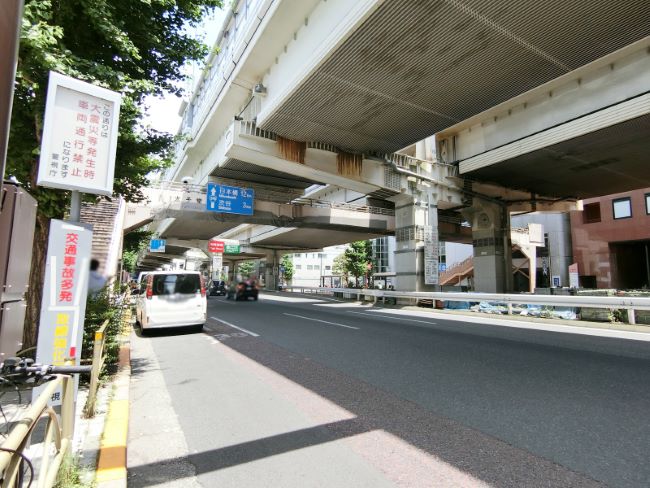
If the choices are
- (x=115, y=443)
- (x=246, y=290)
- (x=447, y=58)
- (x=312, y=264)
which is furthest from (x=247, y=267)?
(x=115, y=443)

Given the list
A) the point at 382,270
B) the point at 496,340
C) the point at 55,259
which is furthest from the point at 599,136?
the point at 382,270

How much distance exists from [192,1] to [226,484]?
728 cm

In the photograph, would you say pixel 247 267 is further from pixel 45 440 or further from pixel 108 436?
pixel 45 440

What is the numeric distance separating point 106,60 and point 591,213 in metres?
38.6

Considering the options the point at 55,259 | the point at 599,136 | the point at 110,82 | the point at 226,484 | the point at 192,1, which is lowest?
the point at 226,484

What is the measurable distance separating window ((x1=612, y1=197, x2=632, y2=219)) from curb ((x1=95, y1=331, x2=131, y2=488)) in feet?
121

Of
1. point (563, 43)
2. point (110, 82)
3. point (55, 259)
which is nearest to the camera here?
point (55, 259)

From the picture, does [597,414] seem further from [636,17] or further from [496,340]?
[636,17]

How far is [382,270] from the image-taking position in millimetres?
73625

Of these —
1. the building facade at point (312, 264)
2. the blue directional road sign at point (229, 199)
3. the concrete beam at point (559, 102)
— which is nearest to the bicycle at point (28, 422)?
the concrete beam at point (559, 102)

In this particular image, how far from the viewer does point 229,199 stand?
23.4 m

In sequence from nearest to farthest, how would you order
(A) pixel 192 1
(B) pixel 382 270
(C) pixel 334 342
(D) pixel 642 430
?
(D) pixel 642 430, (A) pixel 192 1, (C) pixel 334 342, (B) pixel 382 270

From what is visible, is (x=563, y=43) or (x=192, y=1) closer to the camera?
(x=192, y=1)

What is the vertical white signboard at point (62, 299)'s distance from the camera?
3211 millimetres
